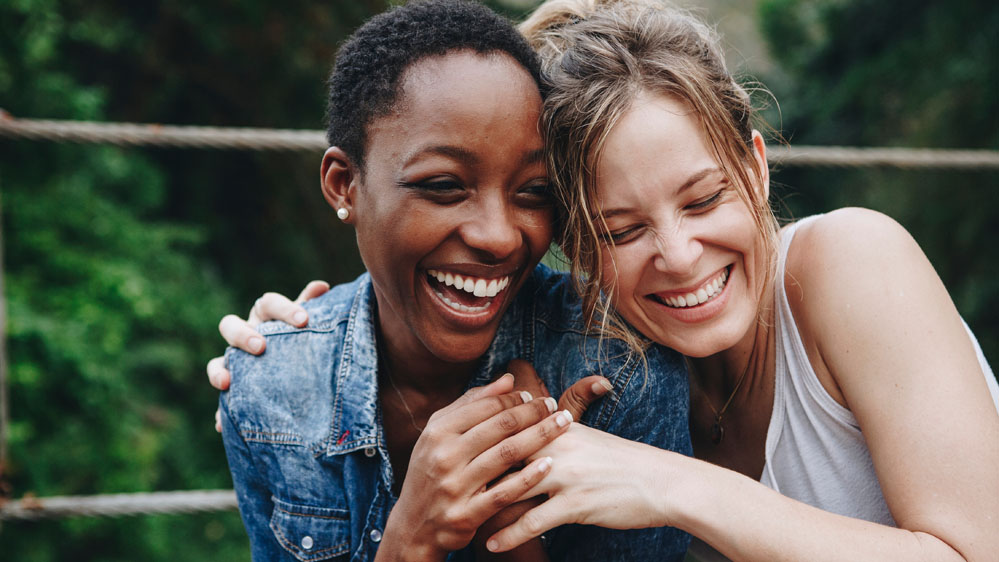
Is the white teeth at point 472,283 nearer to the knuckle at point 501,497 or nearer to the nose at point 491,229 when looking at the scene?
the nose at point 491,229

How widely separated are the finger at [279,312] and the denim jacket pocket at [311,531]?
0.44 m

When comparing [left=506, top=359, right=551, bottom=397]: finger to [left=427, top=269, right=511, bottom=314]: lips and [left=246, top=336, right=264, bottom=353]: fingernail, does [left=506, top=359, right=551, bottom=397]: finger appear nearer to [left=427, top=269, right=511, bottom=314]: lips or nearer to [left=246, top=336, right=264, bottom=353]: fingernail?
[left=427, top=269, right=511, bottom=314]: lips

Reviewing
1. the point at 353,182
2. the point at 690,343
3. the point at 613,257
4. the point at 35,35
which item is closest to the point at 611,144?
the point at 613,257

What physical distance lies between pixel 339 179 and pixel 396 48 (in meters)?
0.32

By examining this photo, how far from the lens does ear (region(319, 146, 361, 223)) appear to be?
1.73 metres

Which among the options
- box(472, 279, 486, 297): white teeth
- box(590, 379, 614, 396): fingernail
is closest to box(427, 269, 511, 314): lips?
box(472, 279, 486, 297): white teeth

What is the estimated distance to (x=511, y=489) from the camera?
1.46 meters

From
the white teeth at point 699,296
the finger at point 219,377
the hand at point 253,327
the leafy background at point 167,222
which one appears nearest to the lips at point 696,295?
the white teeth at point 699,296

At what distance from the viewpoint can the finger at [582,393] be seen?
5.37 ft

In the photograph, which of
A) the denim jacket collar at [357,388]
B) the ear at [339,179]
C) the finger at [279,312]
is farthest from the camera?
the finger at [279,312]

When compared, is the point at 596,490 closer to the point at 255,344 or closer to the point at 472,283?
the point at 472,283

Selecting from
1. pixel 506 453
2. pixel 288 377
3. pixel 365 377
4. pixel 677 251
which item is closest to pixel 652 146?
A: pixel 677 251

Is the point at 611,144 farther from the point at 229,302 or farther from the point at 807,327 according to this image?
the point at 229,302

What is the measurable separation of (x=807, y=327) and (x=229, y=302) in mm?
4086
